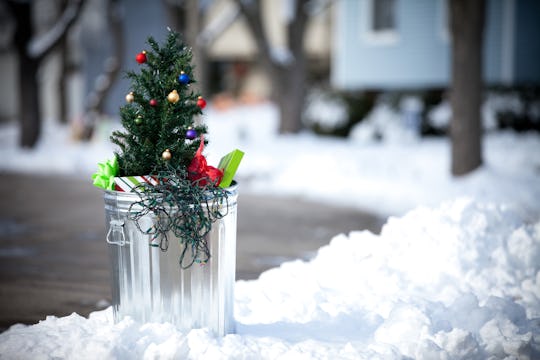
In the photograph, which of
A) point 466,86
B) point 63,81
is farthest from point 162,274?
point 63,81

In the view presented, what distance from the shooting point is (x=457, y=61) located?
10.7 m

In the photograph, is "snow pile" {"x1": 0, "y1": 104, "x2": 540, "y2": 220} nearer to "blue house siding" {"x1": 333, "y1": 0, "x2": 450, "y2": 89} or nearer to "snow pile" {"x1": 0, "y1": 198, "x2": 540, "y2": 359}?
"blue house siding" {"x1": 333, "y1": 0, "x2": 450, "y2": 89}

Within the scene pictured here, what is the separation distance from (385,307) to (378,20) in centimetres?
1646

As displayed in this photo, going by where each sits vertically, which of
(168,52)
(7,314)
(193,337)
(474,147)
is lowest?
(7,314)

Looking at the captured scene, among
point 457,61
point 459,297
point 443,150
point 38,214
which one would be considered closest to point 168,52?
point 459,297

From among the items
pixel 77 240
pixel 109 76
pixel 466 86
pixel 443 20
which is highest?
pixel 443 20

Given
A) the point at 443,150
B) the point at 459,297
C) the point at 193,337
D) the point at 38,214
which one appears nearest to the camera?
the point at 193,337

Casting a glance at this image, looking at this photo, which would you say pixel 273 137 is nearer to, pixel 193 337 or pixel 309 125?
pixel 309 125

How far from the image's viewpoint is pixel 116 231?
12.5ft

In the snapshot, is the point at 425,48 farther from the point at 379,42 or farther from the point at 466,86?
the point at 466,86

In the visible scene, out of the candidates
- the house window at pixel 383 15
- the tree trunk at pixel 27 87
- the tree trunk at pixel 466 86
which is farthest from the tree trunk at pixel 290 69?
the tree trunk at pixel 466 86

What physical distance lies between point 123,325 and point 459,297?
8.16ft

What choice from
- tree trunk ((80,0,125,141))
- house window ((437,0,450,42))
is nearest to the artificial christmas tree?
tree trunk ((80,0,125,141))

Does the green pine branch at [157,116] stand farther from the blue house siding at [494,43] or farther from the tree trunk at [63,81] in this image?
the tree trunk at [63,81]
